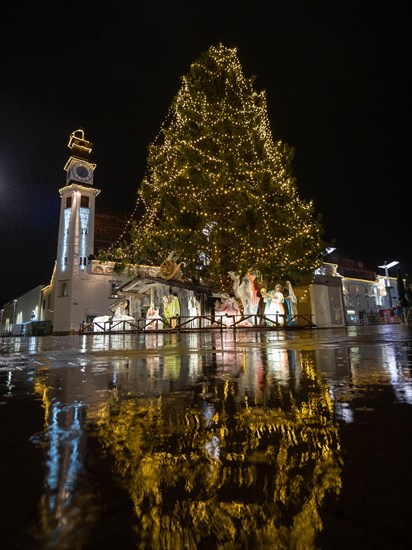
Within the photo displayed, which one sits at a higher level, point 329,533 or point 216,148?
point 216,148

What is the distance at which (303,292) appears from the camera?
66.6 feet

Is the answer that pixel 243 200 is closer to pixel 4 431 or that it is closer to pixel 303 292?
pixel 303 292

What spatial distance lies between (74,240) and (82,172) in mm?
8844

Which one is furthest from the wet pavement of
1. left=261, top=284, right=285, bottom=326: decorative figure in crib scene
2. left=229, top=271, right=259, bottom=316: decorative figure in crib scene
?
left=261, top=284, right=285, bottom=326: decorative figure in crib scene

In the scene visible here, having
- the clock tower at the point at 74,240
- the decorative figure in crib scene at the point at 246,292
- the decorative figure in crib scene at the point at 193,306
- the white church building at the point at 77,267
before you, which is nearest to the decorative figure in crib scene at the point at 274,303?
the decorative figure in crib scene at the point at 246,292

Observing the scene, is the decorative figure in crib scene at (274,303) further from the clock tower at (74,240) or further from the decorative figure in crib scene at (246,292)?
the clock tower at (74,240)

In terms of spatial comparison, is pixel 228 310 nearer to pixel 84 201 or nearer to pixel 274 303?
pixel 274 303

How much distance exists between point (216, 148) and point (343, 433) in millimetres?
19222

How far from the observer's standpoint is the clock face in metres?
39.5

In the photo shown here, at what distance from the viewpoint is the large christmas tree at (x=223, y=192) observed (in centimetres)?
1723

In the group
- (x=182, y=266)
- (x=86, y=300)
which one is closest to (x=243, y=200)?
(x=182, y=266)

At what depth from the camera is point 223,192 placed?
57.2 ft

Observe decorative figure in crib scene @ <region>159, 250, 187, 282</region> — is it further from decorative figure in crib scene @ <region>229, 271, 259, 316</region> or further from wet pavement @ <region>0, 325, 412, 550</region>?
wet pavement @ <region>0, 325, 412, 550</region>

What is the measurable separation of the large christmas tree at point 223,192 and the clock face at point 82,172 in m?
23.3
